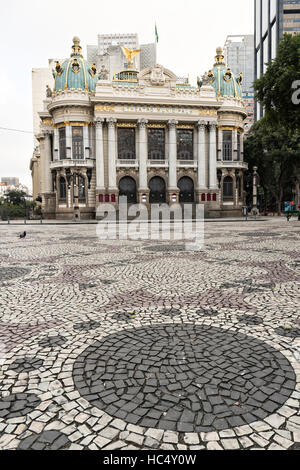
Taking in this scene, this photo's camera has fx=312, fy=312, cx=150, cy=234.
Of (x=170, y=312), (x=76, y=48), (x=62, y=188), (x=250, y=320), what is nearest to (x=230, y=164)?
(x=62, y=188)

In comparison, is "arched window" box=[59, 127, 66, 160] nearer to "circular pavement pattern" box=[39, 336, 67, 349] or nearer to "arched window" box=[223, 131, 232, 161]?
"arched window" box=[223, 131, 232, 161]

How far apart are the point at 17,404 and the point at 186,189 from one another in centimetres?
4374

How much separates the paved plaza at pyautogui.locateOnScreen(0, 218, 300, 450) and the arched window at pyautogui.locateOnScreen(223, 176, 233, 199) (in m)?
41.2

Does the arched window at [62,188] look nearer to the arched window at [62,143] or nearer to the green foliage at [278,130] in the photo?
the arched window at [62,143]

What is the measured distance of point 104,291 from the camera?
5.47 metres

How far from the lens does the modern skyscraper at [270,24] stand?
267ft

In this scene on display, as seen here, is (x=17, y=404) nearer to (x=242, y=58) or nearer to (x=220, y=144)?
(x=220, y=144)

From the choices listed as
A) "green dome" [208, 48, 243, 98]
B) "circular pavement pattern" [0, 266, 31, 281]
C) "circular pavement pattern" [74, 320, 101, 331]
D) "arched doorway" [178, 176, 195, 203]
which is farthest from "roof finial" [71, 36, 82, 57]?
"circular pavement pattern" [74, 320, 101, 331]

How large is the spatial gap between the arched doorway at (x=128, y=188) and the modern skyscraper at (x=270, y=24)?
49.9 m

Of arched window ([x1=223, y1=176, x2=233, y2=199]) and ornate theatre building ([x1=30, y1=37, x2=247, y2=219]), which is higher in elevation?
ornate theatre building ([x1=30, y1=37, x2=247, y2=219])

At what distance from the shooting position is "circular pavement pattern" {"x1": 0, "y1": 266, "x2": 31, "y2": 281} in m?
6.60

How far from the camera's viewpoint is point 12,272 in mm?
7133

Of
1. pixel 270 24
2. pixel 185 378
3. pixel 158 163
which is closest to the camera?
pixel 185 378
